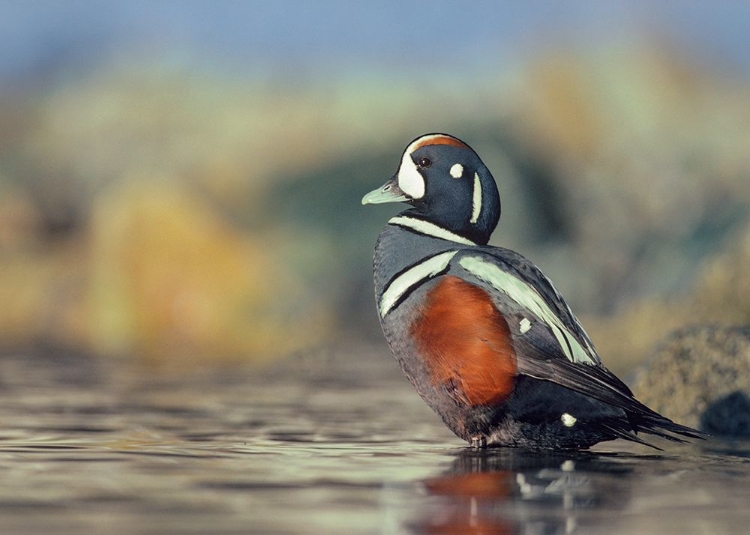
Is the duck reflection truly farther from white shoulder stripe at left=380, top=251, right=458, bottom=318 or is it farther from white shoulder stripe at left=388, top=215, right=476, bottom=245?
white shoulder stripe at left=388, top=215, right=476, bottom=245

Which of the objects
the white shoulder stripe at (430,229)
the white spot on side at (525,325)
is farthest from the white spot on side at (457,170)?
the white spot on side at (525,325)

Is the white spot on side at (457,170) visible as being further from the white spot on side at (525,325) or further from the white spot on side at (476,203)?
the white spot on side at (525,325)

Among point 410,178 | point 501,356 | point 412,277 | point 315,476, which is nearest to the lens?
point 315,476

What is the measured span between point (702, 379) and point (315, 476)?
111 inches

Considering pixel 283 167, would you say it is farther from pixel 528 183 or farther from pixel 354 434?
pixel 354 434

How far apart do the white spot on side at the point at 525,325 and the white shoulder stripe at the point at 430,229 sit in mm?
633

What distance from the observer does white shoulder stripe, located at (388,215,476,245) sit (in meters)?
6.20

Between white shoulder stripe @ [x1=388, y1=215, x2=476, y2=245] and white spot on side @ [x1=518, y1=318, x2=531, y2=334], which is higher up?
white shoulder stripe @ [x1=388, y1=215, x2=476, y2=245]

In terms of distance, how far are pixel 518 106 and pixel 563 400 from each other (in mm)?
16165

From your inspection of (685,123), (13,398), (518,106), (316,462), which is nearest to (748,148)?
(685,123)

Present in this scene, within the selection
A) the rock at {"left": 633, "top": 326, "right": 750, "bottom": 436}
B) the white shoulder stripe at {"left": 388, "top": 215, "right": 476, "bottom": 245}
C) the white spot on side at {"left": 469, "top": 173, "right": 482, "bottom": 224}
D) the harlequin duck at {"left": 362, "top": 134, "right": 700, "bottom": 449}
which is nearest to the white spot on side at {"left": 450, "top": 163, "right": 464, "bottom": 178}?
the white spot on side at {"left": 469, "top": 173, "right": 482, "bottom": 224}

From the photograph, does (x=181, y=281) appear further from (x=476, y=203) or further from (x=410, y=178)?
(x=476, y=203)

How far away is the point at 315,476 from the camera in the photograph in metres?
4.94

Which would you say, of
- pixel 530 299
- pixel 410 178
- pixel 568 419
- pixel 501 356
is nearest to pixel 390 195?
pixel 410 178
